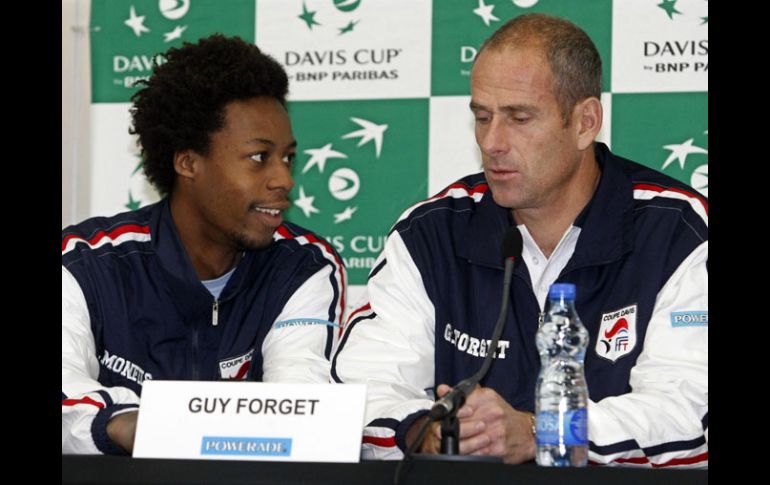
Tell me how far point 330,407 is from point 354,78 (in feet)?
6.24

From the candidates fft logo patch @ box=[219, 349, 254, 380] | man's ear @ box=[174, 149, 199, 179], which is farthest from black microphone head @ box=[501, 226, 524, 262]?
man's ear @ box=[174, 149, 199, 179]

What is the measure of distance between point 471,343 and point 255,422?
902 mm

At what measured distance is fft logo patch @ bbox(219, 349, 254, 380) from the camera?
8.80 ft

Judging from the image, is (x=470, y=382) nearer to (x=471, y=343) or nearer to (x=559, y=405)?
(x=559, y=405)

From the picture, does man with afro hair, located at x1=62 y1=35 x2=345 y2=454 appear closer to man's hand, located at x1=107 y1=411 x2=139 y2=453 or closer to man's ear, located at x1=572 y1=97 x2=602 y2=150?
man's hand, located at x1=107 y1=411 x2=139 y2=453

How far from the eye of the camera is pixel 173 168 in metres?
3.02

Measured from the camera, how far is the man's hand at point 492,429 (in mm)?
1809

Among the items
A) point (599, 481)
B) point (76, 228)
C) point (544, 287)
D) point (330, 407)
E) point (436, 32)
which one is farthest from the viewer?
point (436, 32)

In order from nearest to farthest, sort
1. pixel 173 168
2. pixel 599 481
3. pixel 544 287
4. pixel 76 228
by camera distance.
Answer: pixel 599 481, pixel 544 287, pixel 76 228, pixel 173 168

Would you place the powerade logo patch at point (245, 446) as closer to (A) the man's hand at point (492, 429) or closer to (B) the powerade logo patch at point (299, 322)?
(A) the man's hand at point (492, 429)

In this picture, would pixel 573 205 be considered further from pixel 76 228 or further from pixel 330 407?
pixel 76 228

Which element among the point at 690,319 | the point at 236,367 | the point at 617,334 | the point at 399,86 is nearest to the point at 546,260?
the point at 617,334
